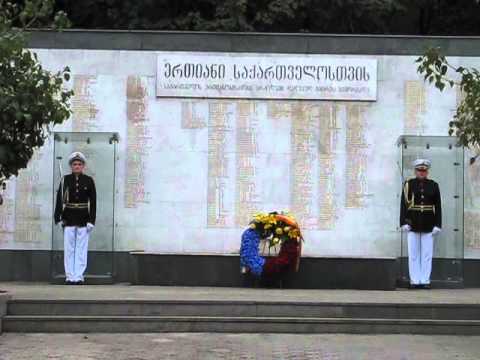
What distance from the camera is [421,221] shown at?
44.9 ft

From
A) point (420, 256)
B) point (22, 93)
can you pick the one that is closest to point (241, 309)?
point (22, 93)

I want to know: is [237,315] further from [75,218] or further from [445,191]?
[445,191]

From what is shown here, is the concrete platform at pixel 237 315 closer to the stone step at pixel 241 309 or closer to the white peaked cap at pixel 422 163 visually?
the stone step at pixel 241 309

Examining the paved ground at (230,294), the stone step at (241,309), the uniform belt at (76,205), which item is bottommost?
the stone step at (241,309)

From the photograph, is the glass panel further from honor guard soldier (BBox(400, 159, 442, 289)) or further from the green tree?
honor guard soldier (BBox(400, 159, 442, 289))

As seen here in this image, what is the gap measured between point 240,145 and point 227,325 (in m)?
4.47

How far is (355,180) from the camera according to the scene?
47.7 feet

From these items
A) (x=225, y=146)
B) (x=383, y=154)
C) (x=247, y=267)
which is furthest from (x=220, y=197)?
(x=383, y=154)

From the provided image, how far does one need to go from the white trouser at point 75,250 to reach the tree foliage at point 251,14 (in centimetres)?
797

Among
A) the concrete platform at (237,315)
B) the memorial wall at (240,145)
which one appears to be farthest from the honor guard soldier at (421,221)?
the concrete platform at (237,315)

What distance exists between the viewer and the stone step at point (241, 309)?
10.9 meters

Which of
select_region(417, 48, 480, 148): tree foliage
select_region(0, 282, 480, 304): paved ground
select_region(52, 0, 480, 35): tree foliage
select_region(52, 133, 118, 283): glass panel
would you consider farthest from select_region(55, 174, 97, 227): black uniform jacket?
select_region(52, 0, 480, 35): tree foliage

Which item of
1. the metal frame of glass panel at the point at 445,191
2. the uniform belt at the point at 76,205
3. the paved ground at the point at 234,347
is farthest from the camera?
the metal frame of glass panel at the point at 445,191

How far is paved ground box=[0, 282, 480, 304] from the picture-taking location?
11.4 metres
